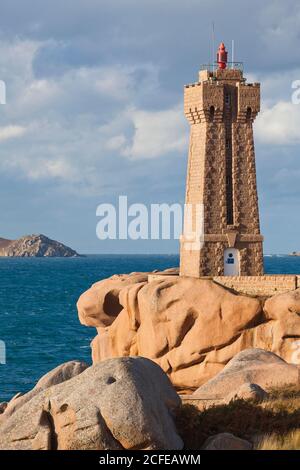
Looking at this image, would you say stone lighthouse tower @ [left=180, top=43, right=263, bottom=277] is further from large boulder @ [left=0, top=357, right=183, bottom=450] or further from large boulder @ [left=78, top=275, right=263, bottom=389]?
large boulder @ [left=0, top=357, right=183, bottom=450]

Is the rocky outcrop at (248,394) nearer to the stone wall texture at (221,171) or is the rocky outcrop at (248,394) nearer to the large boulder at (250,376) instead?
the large boulder at (250,376)

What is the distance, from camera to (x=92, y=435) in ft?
53.6

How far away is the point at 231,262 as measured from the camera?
43.7m

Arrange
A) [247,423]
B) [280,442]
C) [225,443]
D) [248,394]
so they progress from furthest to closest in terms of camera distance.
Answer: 1. [248,394]
2. [247,423]
3. [280,442]
4. [225,443]

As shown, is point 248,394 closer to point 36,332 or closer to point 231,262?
point 231,262

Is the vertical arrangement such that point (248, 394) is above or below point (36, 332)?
above

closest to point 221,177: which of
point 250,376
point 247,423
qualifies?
point 250,376

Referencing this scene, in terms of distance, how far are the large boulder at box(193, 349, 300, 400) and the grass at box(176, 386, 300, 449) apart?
8.64 ft

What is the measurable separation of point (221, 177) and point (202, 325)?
8.94m

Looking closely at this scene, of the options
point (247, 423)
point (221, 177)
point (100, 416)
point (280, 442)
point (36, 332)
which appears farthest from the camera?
point (36, 332)

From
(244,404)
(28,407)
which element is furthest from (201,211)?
(28,407)
